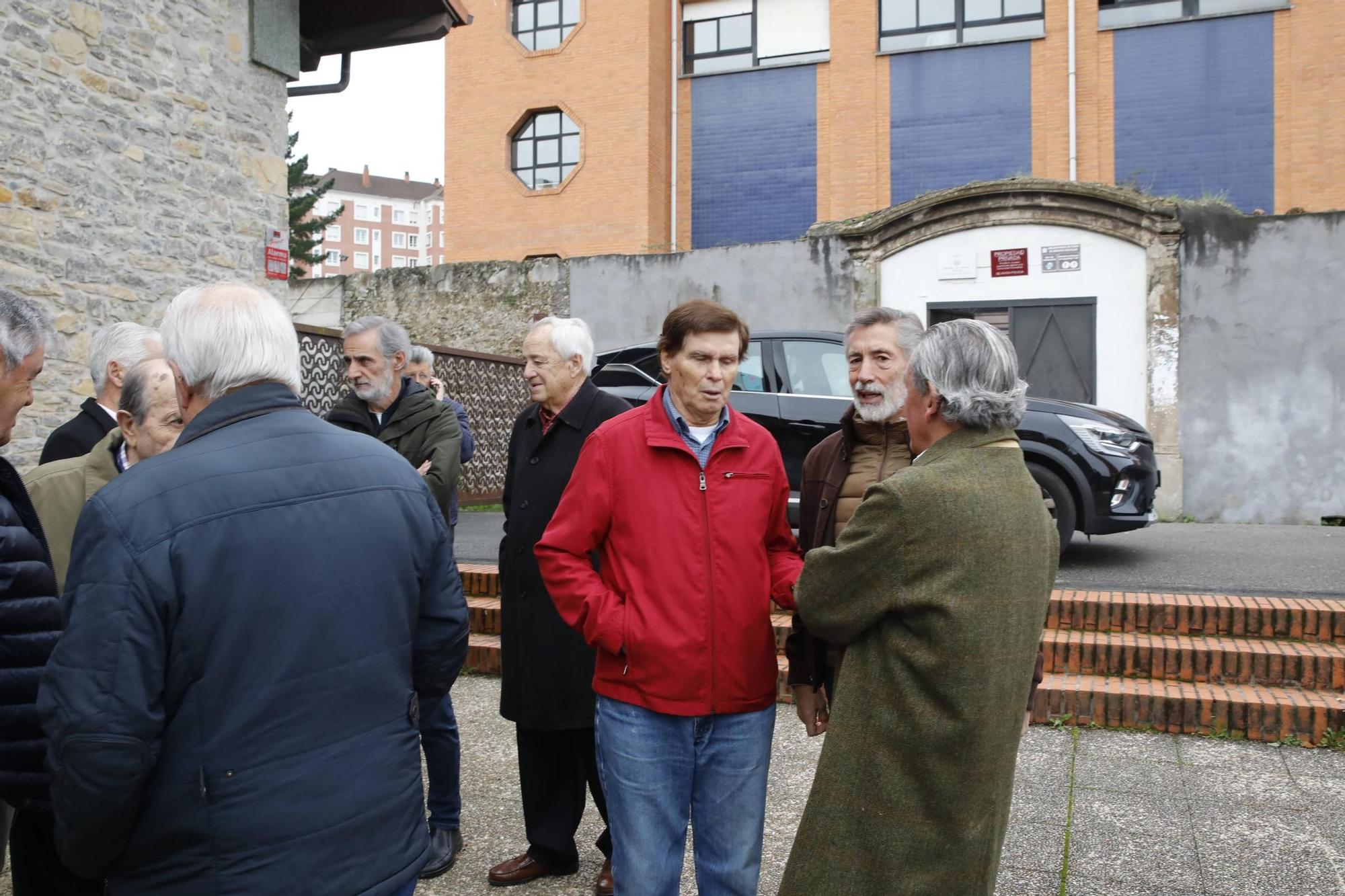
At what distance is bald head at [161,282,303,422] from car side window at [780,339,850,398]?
239 inches

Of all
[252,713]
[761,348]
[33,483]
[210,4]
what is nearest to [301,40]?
[210,4]

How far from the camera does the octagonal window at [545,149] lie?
23391 mm

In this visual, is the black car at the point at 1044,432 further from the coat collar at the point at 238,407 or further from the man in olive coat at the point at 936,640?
the coat collar at the point at 238,407

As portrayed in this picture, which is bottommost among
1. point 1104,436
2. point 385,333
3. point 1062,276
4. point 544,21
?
point 1104,436

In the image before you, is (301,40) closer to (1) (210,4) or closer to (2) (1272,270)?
(1) (210,4)

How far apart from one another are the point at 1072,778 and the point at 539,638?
2458 mm

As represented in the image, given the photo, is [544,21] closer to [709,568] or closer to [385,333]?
[385,333]

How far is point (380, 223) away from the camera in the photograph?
104 meters

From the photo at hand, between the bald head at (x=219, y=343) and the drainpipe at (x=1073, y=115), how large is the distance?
20859 mm

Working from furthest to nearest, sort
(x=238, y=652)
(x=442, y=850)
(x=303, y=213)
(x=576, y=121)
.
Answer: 1. (x=303, y=213)
2. (x=576, y=121)
3. (x=442, y=850)
4. (x=238, y=652)

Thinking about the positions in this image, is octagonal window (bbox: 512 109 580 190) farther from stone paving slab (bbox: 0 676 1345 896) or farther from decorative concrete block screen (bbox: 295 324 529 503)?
stone paving slab (bbox: 0 676 1345 896)

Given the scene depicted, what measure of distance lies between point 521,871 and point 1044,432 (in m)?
5.16

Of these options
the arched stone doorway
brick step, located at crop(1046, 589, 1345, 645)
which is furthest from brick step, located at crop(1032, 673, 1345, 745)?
the arched stone doorway

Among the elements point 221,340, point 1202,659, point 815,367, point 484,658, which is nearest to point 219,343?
point 221,340
